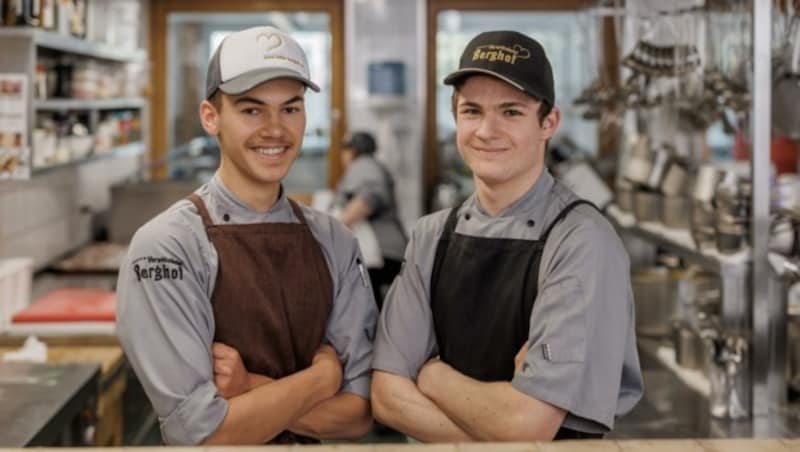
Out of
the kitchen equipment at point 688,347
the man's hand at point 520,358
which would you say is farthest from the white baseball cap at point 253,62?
the kitchen equipment at point 688,347

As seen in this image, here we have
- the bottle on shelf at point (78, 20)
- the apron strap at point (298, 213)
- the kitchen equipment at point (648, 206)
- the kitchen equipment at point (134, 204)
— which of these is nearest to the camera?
the apron strap at point (298, 213)

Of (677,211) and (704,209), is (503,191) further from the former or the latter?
(677,211)

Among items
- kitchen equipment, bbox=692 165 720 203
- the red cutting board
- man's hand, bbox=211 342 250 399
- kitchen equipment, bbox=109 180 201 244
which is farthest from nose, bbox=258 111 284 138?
kitchen equipment, bbox=109 180 201 244

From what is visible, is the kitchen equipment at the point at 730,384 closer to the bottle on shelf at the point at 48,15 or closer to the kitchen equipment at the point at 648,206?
the kitchen equipment at the point at 648,206

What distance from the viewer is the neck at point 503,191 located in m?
1.87

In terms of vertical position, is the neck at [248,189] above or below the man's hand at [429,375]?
above

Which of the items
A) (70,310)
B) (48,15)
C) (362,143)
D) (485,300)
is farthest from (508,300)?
(362,143)

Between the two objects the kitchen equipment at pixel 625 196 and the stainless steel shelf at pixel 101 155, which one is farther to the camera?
the kitchen equipment at pixel 625 196

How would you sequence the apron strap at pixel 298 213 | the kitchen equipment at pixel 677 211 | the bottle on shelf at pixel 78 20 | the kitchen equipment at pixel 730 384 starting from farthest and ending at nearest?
the bottle on shelf at pixel 78 20
the kitchen equipment at pixel 677 211
the kitchen equipment at pixel 730 384
the apron strap at pixel 298 213

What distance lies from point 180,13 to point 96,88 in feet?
6.64

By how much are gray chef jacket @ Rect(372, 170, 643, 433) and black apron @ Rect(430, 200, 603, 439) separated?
2 cm

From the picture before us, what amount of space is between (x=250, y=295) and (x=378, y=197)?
3.66 m

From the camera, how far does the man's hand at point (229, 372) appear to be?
5.84ft

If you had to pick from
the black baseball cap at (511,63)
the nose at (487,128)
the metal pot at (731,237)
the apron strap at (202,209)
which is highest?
the black baseball cap at (511,63)
